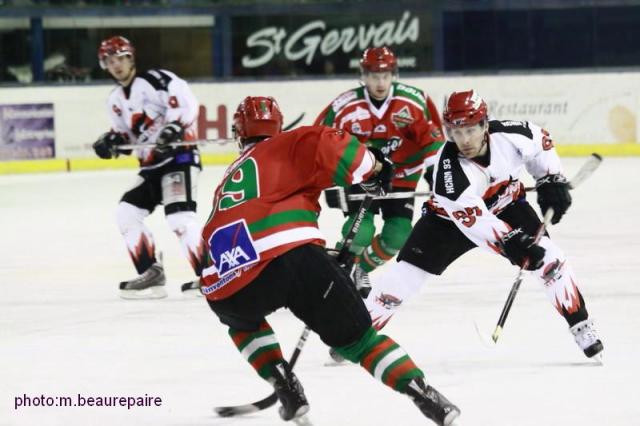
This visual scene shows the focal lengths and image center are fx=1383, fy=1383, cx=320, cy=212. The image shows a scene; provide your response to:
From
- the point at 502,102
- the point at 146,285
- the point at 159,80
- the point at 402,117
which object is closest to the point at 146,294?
the point at 146,285

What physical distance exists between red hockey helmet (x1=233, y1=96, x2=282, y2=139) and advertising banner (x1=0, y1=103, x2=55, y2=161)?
9426 mm

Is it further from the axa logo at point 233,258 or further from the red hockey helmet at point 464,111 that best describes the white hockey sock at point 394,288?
the axa logo at point 233,258

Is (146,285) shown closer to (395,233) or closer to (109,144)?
(109,144)

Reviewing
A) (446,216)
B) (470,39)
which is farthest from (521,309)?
(470,39)

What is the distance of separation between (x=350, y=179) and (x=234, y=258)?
374mm

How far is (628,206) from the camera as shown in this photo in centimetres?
944

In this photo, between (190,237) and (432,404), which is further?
(190,237)

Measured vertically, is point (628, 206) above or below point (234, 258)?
below

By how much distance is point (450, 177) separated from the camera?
14.9 feet

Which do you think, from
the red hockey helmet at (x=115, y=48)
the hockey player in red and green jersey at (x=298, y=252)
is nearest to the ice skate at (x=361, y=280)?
the red hockey helmet at (x=115, y=48)

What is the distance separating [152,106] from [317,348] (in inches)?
83.3

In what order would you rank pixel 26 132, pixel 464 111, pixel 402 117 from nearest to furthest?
pixel 464 111 → pixel 402 117 → pixel 26 132

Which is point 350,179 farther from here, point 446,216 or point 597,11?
point 597,11

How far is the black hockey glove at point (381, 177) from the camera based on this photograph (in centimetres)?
396
